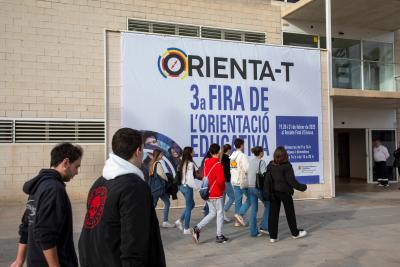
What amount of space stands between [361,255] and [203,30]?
396 inches

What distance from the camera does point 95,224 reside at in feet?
8.59

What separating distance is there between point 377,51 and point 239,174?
1144cm

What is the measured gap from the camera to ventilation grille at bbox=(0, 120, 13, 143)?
12.1m

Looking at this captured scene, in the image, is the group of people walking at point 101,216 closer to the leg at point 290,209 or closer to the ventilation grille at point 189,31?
the leg at point 290,209

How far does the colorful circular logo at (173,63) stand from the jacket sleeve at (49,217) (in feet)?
28.9

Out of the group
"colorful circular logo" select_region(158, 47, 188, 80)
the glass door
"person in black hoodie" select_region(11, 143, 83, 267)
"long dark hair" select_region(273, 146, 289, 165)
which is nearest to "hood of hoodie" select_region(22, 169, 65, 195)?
"person in black hoodie" select_region(11, 143, 83, 267)

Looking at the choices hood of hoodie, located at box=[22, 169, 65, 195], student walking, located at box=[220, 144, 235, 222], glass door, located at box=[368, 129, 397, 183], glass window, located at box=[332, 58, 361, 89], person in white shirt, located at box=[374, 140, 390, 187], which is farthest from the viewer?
glass door, located at box=[368, 129, 397, 183]

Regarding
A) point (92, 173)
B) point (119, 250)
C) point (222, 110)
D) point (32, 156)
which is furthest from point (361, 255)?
point (32, 156)

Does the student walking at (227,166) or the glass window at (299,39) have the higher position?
the glass window at (299,39)

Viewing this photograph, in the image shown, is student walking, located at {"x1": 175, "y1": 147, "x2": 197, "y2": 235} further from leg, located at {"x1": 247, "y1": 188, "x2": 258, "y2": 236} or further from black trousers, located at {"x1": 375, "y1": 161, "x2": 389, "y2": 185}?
black trousers, located at {"x1": 375, "y1": 161, "x2": 389, "y2": 185}

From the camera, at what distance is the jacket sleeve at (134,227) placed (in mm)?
2437

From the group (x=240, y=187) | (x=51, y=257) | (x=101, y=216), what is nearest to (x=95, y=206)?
(x=101, y=216)

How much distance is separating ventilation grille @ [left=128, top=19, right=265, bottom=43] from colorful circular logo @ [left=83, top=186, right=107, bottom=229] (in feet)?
38.9

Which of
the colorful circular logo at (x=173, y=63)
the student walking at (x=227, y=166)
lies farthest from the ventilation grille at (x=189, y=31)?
the student walking at (x=227, y=166)
